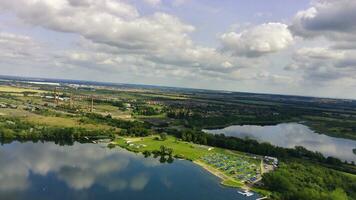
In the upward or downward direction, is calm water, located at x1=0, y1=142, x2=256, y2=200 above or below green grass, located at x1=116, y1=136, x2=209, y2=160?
below

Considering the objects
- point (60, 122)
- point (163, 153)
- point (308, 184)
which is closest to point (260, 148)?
point (163, 153)

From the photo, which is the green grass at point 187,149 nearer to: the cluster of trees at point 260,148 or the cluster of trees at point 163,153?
the cluster of trees at point 163,153

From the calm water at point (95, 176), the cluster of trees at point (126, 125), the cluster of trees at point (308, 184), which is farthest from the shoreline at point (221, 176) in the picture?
the cluster of trees at point (126, 125)

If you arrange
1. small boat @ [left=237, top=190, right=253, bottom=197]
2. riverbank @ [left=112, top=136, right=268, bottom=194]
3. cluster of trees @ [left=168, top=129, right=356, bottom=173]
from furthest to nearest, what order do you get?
cluster of trees @ [left=168, top=129, right=356, bottom=173] < riverbank @ [left=112, top=136, right=268, bottom=194] < small boat @ [left=237, top=190, right=253, bottom=197]

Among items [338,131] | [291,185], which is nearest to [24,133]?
[291,185]

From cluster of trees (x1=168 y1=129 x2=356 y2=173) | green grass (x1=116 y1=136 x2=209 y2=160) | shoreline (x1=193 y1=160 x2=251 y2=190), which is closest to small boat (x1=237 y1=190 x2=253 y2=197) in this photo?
shoreline (x1=193 y1=160 x2=251 y2=190)

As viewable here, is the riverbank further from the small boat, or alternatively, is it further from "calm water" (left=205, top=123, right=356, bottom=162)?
"calm water" (left=205, top=123, right=356, bottom=162)

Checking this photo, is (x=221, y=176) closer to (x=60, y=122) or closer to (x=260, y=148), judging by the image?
(x=260, y=148)
